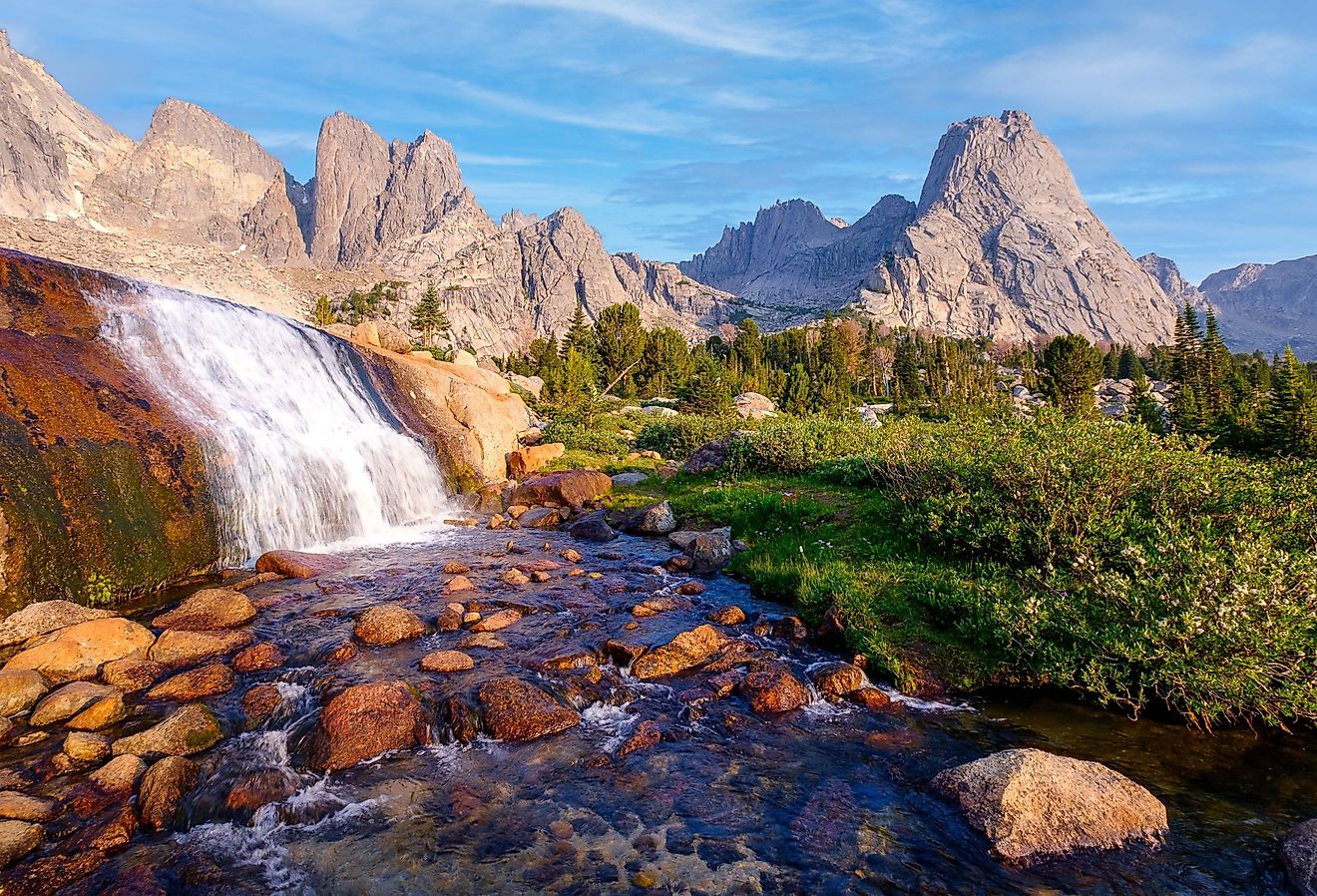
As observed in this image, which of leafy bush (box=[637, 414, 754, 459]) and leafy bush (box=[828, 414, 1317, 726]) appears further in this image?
leafy bush (box=[637, 414, 754, 459])

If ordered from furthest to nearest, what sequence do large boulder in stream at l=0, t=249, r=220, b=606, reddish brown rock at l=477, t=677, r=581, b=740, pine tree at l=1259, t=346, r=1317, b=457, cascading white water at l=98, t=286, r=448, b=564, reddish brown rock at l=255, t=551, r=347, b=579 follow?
pine tree at l=1259, t=346, r=1317, b=457 → cascading white water at l=98, t=286, r=448, b=564 → reddish brown rock at l=255, t=551, r=347, b=579 → large boulder in stream at l=0, t=249, r=220, b=606 → reddish brown rock at l=477, t=677, r=581, b=740

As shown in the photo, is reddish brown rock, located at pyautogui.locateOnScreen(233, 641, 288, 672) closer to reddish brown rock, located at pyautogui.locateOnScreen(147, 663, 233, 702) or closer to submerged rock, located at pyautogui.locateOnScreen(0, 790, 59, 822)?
reddish brown rock, located at pyautogui.locateOnScreen(147, 663, 233, 702)

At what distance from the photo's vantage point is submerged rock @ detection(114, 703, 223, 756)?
770 centimetres

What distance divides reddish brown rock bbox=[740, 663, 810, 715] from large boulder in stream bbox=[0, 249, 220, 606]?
39.2 feet

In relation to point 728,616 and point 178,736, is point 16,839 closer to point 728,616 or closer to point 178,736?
point 178,736

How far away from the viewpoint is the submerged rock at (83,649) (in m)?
9.30

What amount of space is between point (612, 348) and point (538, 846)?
218ft

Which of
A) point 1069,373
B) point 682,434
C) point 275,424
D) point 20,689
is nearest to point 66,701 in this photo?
point 20,689

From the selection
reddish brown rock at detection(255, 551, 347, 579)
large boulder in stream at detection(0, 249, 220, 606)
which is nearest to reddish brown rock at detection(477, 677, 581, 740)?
reddish brown rock at detection(255, 551, 347, 579)

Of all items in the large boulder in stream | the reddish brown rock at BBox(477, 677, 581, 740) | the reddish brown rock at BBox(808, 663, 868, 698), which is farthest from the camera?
the large boulder in stream

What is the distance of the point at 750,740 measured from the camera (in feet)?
28.2

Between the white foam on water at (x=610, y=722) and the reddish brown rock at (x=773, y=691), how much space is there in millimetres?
1799

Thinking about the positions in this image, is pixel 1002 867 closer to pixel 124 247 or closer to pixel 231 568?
pixel 231 568

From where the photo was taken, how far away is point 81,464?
41.8 feet
